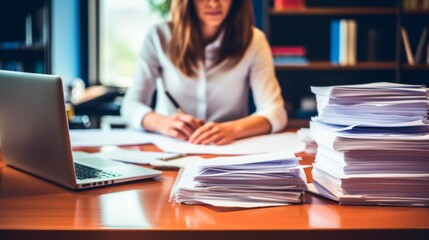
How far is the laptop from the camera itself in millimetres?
1026

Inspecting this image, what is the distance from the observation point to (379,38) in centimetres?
363

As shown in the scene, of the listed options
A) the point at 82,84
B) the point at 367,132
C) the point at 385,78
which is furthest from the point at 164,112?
the point at 385,78

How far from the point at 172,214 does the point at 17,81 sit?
45 cm

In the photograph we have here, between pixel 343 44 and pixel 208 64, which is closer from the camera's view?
pixel 208 64

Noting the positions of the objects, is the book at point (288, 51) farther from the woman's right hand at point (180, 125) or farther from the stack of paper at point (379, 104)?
the stack of paper at point (379, 104)

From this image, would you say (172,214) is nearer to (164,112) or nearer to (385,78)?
(164,112)

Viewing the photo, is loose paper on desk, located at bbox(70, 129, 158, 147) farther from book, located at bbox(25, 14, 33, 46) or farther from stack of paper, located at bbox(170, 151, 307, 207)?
book, located at bbox(25, 14, 33, 46)

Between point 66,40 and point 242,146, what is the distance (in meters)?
2.44

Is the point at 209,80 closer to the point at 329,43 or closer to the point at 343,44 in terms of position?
the point at 343,44

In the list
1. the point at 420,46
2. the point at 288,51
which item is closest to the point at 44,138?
the point at 288,51

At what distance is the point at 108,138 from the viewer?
1.74m

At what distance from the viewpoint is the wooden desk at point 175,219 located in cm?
83

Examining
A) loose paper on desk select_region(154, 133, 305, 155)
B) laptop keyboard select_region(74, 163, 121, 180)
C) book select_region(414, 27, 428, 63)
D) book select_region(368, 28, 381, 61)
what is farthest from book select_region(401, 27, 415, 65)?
laptop keyboard select_region(74, 163, 121, 180)

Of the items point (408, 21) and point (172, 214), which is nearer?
point (172, 214)
